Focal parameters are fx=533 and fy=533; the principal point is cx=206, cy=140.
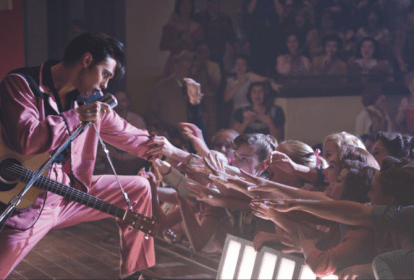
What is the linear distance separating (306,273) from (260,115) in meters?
3.53

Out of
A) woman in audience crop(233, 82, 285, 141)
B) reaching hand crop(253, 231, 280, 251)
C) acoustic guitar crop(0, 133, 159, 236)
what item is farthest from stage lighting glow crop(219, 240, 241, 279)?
woman in audience crop(233, 82, 285, 141)

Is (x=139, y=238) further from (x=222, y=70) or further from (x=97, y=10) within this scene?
(x=97, y=10)

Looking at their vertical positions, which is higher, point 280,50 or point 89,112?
point 280,50

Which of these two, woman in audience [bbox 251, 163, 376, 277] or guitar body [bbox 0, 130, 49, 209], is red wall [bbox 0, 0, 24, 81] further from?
woman in audience [bbox 251, 163, 376, 277]

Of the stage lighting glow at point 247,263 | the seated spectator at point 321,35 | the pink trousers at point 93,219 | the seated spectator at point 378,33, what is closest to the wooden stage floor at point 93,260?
the pink trousers at point 93,219

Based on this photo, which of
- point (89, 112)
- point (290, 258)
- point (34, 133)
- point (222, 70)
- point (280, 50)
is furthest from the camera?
point (222, 70)

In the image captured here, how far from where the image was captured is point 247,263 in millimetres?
3230

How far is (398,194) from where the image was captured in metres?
2.52

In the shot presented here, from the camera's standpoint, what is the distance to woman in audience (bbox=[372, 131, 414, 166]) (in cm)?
328

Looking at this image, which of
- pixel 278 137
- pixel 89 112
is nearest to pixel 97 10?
pixel 278 137

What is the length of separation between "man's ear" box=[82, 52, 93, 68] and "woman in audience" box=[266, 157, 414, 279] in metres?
1.50

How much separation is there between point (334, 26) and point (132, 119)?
279 cm

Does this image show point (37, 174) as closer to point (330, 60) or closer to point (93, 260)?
point (93, 260)

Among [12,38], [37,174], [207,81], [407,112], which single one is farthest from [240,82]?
[37,174]
